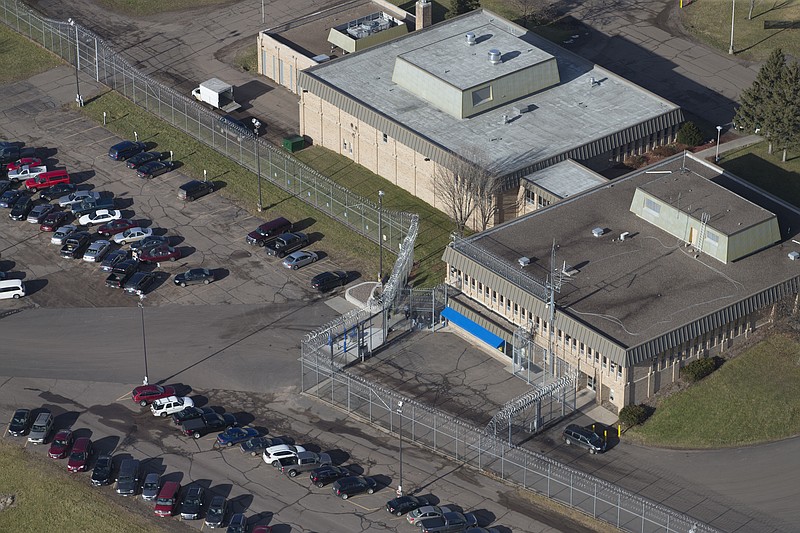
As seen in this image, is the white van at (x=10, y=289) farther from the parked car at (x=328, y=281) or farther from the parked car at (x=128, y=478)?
the parked car at (x=128, y=478)

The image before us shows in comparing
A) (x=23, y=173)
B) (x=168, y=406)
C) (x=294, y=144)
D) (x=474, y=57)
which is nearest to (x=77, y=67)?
(x=23, y=173)

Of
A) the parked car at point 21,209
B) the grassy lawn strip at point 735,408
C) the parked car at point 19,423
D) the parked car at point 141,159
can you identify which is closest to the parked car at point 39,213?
the parked car at point 21,209

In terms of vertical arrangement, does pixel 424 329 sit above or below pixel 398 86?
below

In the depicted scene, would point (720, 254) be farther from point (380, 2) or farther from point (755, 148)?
point (380, 2)

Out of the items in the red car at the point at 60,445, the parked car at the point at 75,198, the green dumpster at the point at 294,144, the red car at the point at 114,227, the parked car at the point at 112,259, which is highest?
the green dumpster at the point at 294,144

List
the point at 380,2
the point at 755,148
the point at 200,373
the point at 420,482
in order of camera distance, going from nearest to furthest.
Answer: the point at 420,482
the point at 200,373
the point at 755,148
the point at 380,2

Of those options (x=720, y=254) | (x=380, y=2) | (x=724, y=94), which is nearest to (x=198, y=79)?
(x=380, y=2)

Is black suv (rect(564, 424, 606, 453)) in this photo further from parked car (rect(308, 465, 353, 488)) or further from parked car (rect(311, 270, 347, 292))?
parked car (rect(311, 270, 347, 292))
